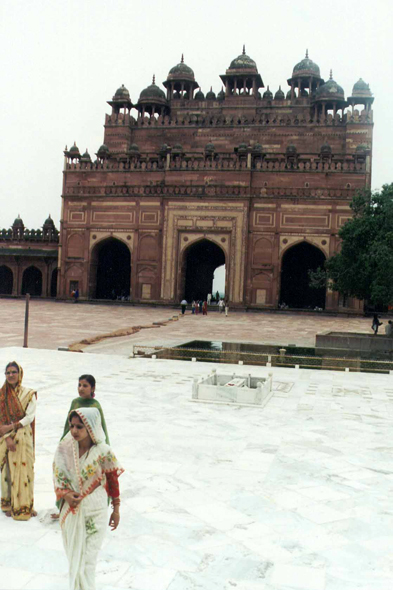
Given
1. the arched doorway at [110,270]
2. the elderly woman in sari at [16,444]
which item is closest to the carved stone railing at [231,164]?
the arched doorway at [110,270]

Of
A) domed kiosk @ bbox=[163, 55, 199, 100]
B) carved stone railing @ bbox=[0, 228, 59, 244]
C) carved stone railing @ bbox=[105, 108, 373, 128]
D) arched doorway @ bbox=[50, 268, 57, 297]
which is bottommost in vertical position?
arched doorway @ bbox=[50, 268, 57, 297]

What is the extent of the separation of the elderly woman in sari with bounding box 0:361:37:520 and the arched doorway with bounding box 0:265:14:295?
34863mm

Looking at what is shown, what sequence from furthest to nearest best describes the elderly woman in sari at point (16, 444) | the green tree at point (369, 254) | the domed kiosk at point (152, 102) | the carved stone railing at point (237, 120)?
the domed kiosk at point (152, 102), the carved stone railing at point (237, 120), the green tree at point (369, 254), the elderly woman in sari at point (16, 444)

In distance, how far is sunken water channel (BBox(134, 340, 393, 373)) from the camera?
1080 centimetres

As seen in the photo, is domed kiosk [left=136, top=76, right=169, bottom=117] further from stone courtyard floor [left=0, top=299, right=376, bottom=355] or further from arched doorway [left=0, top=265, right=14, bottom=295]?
stone courtyard floor [left=0, top=299, right=376, bottom=355]

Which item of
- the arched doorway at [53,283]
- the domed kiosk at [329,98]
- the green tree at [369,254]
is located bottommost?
the arched doorway at [53,283]

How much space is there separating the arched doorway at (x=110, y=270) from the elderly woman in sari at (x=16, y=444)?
28.2m

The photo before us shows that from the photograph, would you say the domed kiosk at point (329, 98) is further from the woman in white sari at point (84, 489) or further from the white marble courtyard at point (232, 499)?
the woman in white sari at point (84, 489)

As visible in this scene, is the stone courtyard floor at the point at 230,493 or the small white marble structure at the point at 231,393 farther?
the small white marble structure at the point at 231,393

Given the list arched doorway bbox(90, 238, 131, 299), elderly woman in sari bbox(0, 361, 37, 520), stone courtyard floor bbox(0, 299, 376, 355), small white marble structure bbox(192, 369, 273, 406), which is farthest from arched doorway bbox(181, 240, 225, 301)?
elderly woman in sari bbox(0, 361, 37, 520)

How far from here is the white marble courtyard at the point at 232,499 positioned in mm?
2910

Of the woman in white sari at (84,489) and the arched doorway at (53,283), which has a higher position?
the arched doorway at (53,283)

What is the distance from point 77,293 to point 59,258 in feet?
8.43

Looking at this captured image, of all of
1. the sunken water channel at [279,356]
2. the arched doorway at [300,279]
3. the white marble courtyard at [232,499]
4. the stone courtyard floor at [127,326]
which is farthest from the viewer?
the arched doorway at [300,279]
